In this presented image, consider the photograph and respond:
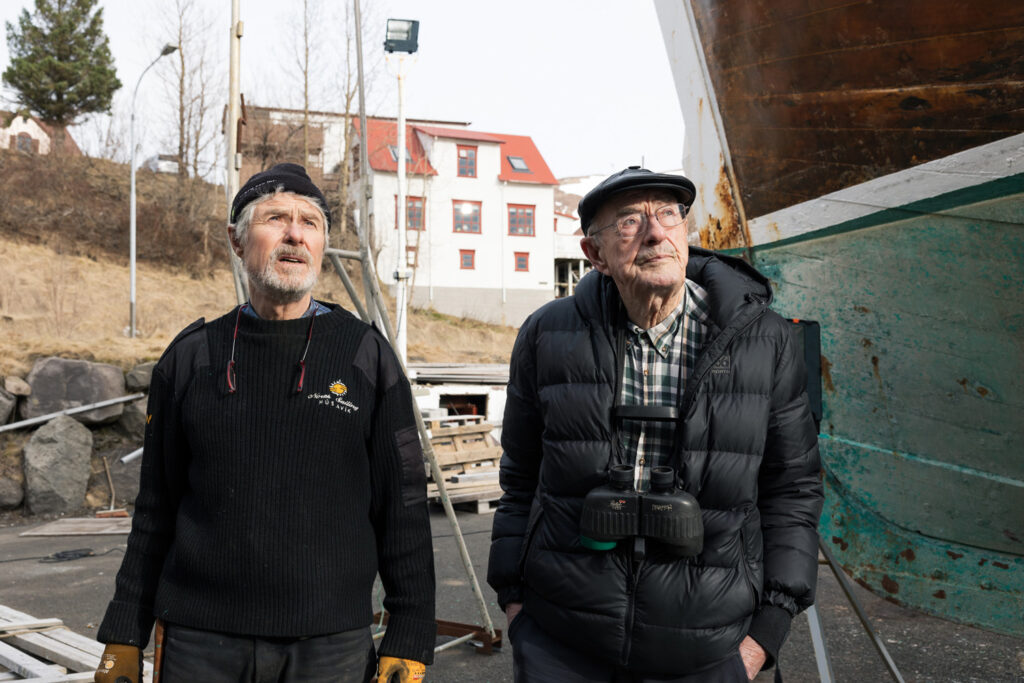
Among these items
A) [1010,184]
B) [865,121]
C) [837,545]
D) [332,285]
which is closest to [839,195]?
[865,121]

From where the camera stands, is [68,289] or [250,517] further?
[68,289]

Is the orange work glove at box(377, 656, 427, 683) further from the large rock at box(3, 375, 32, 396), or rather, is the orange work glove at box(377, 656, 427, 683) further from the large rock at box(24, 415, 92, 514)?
the large rock at box(3, 375, 32, 396)

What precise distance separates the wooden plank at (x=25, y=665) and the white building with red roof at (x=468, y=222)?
3241cm

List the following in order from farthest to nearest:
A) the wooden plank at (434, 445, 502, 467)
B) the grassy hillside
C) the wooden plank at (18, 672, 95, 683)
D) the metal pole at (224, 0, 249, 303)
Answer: the grassy hillside → the wooden plank at (434, 445, 502, 467) → the metal pole at (224, 0, 249, 303) → the wooden plank at (18, 672, 95, 683)

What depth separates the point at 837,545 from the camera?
4113mm

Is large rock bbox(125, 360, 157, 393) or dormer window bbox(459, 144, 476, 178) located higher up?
dormer window bbox(459, 144, 476, 178)

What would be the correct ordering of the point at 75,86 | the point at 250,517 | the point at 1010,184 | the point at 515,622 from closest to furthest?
the point at 250,517 < the point at 515,622 < the point at 1010,184 < the point at 75,86

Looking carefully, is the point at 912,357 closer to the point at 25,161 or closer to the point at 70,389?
the point at 70,389

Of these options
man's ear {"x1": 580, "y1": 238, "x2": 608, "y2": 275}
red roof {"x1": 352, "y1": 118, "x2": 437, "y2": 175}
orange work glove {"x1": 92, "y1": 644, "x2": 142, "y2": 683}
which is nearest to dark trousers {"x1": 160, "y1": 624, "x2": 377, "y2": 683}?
orange work glove {"x1": 92, "y1": 644, "x2": 142, "y2": 683}

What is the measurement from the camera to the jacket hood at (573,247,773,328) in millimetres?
2010

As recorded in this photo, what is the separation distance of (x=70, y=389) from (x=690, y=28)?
33.8 ft

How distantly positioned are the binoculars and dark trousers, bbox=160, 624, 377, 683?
0.66m

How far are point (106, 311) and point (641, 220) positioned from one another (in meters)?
24.1

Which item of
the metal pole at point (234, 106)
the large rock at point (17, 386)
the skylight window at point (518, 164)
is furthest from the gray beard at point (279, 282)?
the skylight window at point (518, 164)
